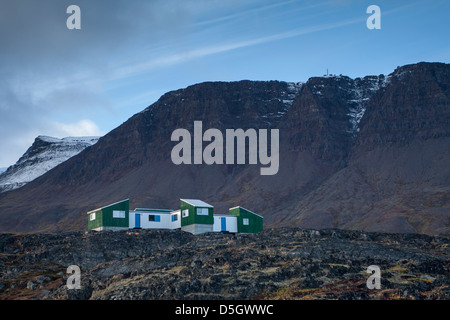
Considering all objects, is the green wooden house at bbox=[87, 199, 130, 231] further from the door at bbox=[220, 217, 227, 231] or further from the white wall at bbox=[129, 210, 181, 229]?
the door at bbox=[220, 217, 227, 231]

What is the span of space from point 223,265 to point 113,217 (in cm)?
2676

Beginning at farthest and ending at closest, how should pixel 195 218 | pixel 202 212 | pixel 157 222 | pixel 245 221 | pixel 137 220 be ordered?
pixel 245 221, pixel 157 222, pixel 137 220, pixel 202 212, pixel 195 218

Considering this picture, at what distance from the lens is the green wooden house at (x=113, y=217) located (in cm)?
7575

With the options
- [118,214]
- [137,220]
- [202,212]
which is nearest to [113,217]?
[118,214]

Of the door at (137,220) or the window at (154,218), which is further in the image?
the window at (154,218)

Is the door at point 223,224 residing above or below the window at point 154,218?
below

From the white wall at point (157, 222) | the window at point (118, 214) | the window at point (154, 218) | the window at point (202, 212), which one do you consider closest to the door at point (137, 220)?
the white wall at point (157, 222)

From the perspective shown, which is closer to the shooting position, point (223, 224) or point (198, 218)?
point (198, 218)

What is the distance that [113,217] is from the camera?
250ft

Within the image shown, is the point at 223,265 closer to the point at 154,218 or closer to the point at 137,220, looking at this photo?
the point at 137,220

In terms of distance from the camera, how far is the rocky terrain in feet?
151

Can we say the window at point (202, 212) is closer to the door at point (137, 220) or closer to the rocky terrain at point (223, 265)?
the rocky terrain at point (223, 265)

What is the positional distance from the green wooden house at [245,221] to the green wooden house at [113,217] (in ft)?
47.1

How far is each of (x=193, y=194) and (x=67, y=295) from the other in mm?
144021
